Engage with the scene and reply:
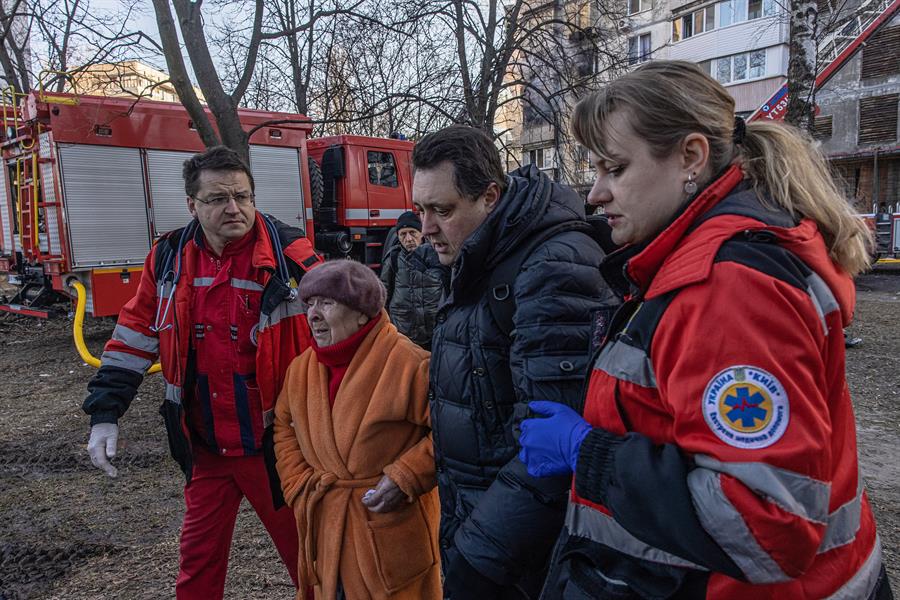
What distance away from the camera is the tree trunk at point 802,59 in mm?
6898

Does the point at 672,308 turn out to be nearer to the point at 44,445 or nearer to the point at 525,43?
the point at 44,445

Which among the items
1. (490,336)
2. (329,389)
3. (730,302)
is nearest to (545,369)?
(490,336)

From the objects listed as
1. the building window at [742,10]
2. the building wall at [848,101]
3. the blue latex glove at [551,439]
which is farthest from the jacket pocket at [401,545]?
the building window at [742,10]

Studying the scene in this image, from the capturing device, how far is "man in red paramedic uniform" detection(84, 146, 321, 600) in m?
2.56

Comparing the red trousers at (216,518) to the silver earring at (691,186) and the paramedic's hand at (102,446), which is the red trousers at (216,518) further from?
the silver earring at (691,186)

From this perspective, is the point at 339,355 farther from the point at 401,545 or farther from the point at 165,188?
the point at 165,188

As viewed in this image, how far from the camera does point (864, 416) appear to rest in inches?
209

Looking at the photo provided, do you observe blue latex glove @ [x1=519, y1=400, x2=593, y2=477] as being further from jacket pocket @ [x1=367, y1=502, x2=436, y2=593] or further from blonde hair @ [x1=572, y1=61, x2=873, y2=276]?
jacket pocket @ [x1=367, y1=502, x2=436, y2=593]

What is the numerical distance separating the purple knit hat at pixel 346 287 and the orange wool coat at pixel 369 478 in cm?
10

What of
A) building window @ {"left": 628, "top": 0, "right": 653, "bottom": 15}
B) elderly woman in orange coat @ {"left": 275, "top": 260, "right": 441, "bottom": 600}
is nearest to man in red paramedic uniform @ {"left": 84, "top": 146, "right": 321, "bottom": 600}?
elderly woman in orange coat @ {"left": 275, "top": 260, "right": 441, "bottom": 600}

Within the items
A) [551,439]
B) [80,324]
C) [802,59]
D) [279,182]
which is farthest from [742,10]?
[551,439]

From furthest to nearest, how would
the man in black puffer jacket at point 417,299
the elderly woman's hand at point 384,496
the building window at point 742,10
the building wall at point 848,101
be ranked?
the building window at point 742,10 < the building wall at point 848,101 < the man in black puffer jacket at point 417,299 < the elderly woman's hand at point 384,496

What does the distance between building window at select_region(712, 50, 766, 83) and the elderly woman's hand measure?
28.4 meters

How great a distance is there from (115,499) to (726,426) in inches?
168
